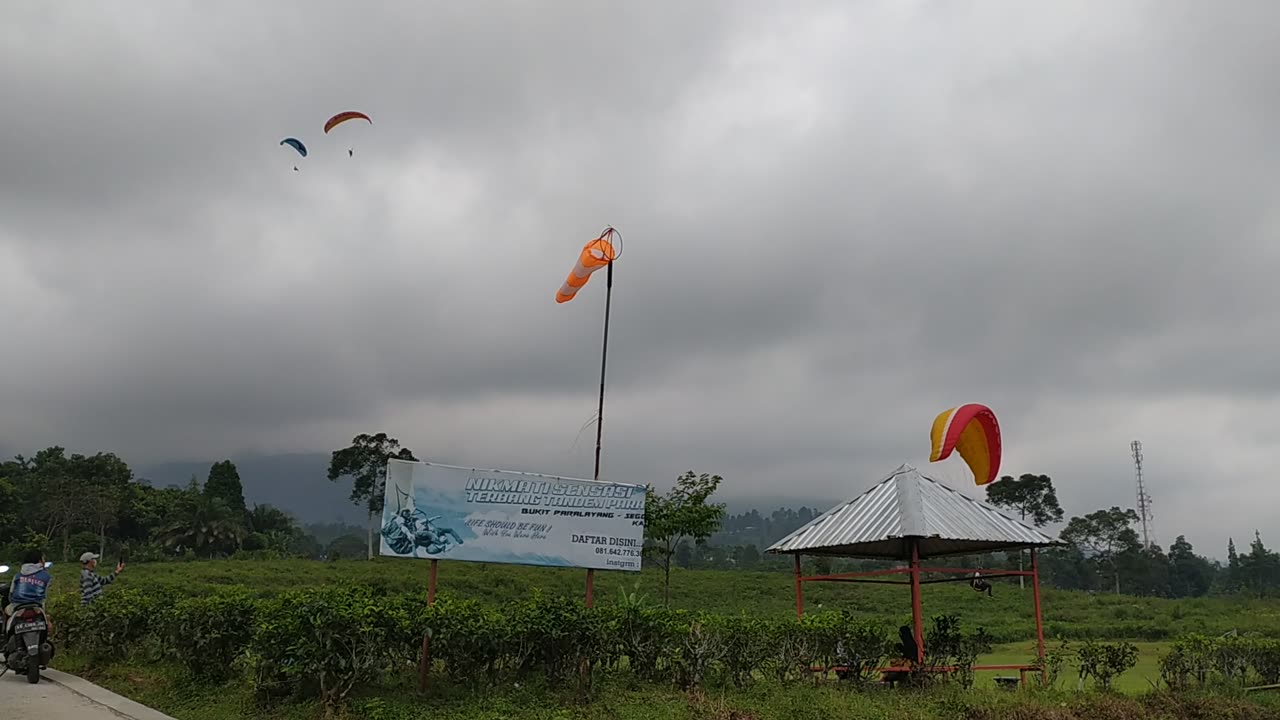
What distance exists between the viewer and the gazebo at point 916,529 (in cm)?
1065

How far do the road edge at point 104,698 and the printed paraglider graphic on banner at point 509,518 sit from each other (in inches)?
89.1

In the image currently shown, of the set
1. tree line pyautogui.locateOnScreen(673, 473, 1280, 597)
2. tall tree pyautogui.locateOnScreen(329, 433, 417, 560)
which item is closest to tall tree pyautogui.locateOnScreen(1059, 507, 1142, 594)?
tree line pyautogui.locateOnScreen(673, 473, 1280, 597)

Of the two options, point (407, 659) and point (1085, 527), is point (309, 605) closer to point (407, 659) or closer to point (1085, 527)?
point (407, 659)

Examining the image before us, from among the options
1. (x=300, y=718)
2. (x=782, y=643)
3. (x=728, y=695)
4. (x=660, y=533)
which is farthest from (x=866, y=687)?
(x=300, y=718)

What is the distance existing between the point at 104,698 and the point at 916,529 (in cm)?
852

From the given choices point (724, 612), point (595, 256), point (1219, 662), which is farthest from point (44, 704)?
point (724, 612)

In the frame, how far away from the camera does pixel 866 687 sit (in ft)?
32.5

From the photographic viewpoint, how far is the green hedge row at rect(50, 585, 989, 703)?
7504mm

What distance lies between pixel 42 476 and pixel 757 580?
41746 millimetres

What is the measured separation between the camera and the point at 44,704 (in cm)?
787

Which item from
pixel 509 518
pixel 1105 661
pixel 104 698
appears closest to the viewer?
pixel 104 698

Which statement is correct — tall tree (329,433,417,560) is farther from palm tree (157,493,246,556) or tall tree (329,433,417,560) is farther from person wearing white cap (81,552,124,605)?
person wearing white cap (81,552,124,605)

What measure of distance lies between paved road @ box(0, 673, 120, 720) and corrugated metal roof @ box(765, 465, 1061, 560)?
26.1 ft

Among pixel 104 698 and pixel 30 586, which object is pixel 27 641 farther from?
pixel 104 698
